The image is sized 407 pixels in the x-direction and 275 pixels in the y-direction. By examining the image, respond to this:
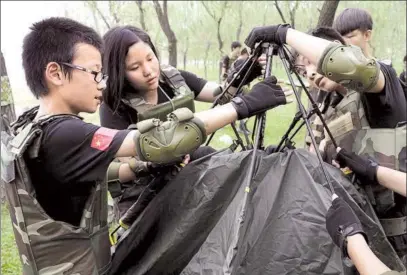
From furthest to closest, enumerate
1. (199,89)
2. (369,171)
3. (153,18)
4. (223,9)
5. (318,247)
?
1. (153,18)
2. (223,9)
3. (199,89)
4. (369,171)
5. (318,247)

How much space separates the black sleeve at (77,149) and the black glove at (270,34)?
0.84 metres

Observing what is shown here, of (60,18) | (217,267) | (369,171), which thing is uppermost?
(60,18)

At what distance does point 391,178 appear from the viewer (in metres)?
1.67

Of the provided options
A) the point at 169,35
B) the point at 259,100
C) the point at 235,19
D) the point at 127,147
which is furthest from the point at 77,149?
the point at 235,19

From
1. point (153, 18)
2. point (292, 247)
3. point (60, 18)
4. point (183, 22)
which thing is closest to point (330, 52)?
point (292, 247)

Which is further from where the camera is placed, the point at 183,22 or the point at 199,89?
the point at 183,22

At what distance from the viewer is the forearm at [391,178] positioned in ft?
5.14

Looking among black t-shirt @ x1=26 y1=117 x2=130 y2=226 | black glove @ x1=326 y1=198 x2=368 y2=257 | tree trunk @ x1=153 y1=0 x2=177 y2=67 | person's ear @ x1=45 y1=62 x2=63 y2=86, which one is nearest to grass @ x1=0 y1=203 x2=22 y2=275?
black t-shirt @ x1=26 y1=117 x2=130 y2=226

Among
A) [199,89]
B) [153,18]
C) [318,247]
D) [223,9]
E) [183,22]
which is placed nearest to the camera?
[318,247]

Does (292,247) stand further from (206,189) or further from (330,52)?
(330,52)

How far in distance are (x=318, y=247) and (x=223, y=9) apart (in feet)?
63.5

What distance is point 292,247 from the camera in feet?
5.21

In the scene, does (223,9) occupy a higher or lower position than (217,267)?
higher

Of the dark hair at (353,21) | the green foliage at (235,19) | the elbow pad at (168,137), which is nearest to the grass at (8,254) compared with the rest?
the elbow pad at (168,137)
